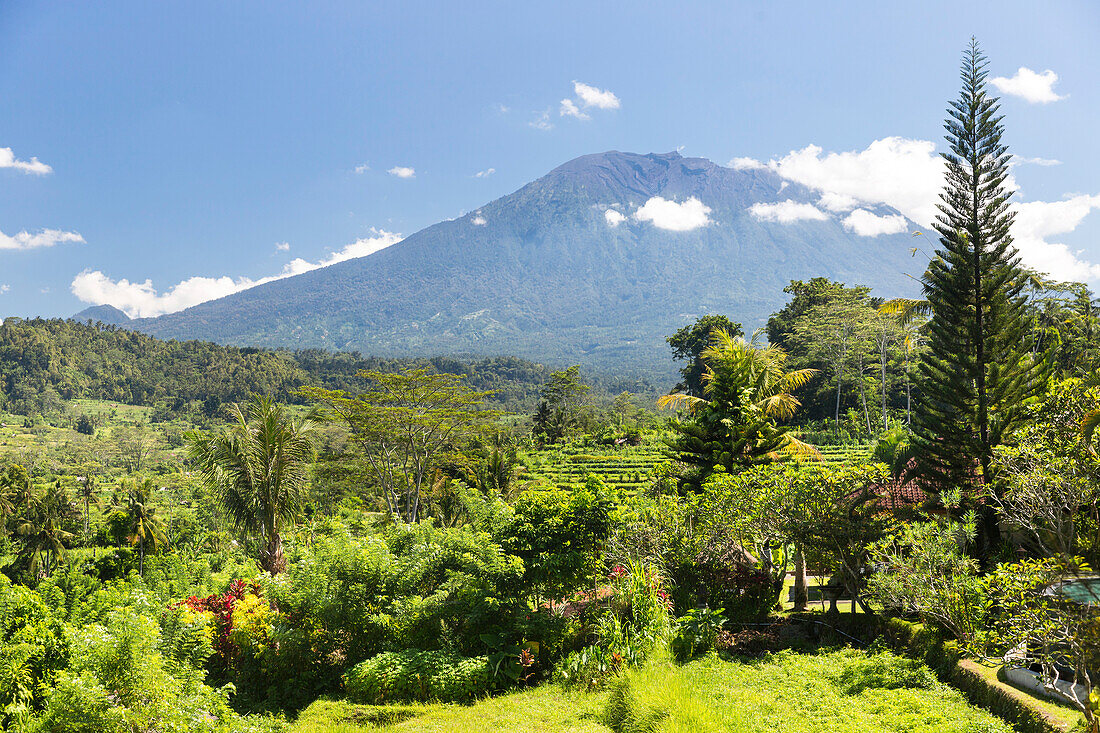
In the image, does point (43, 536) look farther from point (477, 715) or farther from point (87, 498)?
point (477, 715)

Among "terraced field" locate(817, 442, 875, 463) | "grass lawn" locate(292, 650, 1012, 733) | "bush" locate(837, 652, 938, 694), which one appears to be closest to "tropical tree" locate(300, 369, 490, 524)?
"grass lawn" locate(292, 650, 1012, 733)

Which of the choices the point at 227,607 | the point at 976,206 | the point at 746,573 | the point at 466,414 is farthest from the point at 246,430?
the point at 976,206

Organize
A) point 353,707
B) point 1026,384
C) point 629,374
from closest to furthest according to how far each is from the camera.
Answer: point 353,707 < point 1026,384 < point 629,374

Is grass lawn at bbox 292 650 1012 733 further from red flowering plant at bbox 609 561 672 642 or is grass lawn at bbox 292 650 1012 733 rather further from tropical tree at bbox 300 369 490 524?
tropical tree at bbox 300 369 490 524

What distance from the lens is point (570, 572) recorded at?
7637mm

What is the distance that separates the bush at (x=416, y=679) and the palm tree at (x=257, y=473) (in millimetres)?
6291

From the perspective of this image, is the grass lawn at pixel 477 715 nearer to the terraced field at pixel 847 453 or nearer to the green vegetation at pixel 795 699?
the green vegetation at pixel 795 699

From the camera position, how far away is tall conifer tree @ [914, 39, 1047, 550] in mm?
10367

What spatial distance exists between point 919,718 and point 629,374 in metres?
156

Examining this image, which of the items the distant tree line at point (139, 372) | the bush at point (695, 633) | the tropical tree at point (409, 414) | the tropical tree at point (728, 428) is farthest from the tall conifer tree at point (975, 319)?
the distant tree line at point (139, 372)

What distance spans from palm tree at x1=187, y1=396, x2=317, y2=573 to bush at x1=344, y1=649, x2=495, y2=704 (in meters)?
6.29

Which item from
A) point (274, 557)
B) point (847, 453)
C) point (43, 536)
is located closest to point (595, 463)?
point (847, 453)

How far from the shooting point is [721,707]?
543 cm

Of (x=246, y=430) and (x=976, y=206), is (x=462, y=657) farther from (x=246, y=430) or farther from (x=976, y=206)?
(x=976, y=206)
